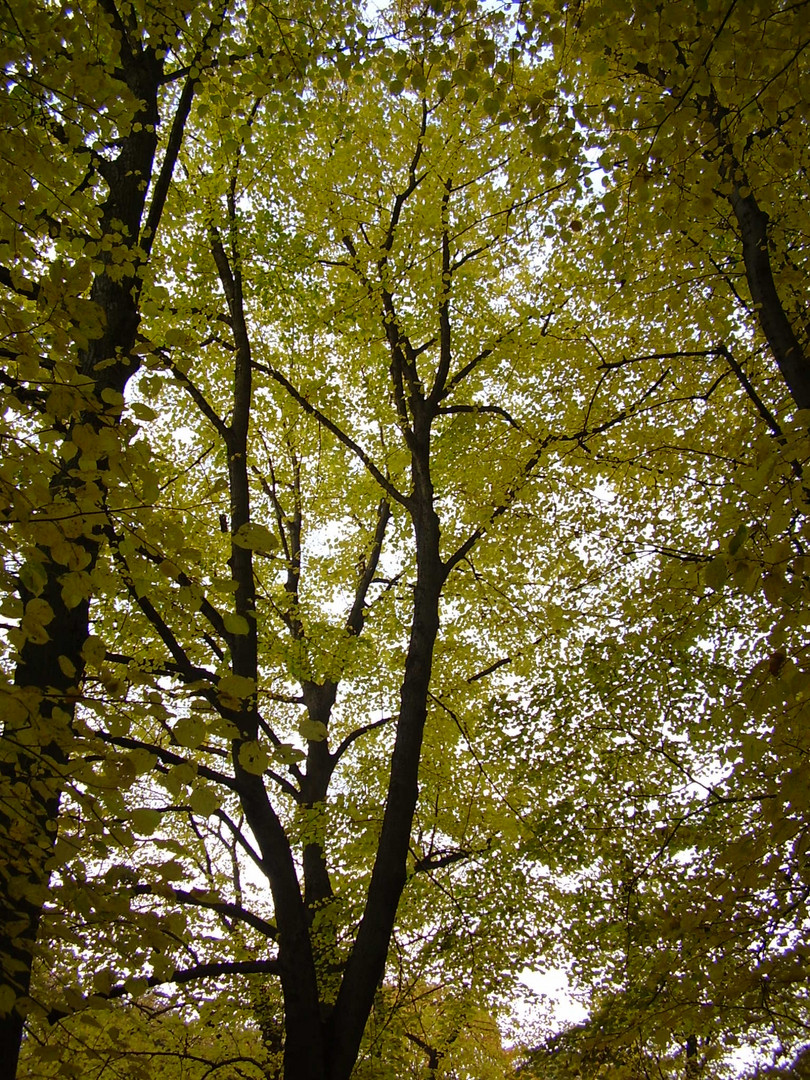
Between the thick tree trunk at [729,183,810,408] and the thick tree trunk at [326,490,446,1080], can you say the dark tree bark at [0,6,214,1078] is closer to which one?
the thick tree trunk at [326,490,446,1080]

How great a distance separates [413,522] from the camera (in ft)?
23.4

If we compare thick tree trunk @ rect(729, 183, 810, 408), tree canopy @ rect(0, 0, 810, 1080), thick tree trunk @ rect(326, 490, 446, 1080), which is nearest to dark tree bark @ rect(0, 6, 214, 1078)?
tree canopy @ rect(0, 0, 810, 1080)

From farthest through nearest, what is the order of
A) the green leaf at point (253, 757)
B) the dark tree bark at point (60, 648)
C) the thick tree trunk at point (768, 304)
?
1. the thick tree trunk at point (768, 304)
2. the green leaf at point (253, 757)
3. the dark tree bark at point (60, 648)

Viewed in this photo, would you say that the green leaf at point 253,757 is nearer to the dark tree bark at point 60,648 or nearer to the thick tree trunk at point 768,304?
the dark tree bark at point 60,648

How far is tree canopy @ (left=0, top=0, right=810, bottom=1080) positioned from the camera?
7.32 feet

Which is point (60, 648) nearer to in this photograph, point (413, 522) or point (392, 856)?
point (392, 856)

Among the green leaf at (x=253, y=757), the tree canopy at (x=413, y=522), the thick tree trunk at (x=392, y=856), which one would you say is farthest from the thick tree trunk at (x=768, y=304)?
the green leaf at (x=253, y=757)

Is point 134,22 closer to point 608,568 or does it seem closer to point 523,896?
point 608,568

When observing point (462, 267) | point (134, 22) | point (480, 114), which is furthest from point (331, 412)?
point (134, 22)

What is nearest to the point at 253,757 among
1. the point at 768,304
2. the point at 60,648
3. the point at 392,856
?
the point at 60,648

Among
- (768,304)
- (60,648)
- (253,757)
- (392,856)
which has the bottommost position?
(253,757)

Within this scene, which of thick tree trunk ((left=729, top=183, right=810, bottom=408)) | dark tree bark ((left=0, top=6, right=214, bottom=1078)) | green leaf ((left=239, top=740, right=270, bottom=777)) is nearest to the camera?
dark tree bark ((left=0, top=6, right=214, bottom=1078))

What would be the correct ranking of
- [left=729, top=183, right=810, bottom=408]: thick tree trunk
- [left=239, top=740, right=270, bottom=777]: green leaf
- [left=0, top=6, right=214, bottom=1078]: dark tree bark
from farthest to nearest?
[left=729, top=183, right=810, bottom=408]: thick tree trunk
[left=239, top=740, right=270, bottom=777]: green leaf
[left=0, top=6, right=214, bottom=1078]: dark tree bark

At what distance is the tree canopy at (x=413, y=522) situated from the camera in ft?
7.32
